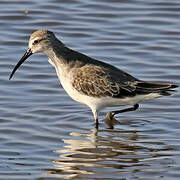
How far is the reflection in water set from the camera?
9883 millimetres

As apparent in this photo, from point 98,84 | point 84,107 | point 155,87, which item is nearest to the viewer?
point 155,87

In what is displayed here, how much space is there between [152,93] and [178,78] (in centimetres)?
251

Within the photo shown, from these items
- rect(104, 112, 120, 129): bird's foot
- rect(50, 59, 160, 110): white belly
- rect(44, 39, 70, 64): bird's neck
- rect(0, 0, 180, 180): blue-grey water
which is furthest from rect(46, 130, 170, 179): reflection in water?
rect(44, 39, 70, 64): bird's neck

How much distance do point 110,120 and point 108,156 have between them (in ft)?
5.81

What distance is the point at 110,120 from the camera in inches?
489

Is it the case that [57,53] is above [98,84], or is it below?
above

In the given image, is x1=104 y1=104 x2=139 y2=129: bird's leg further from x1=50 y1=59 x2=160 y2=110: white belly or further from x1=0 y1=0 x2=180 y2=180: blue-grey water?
x1=50 y1=59 x2=160 y2=110: white belly

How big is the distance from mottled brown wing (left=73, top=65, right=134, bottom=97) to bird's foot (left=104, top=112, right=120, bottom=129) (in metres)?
0.54

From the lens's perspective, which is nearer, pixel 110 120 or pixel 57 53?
pixel 57 53

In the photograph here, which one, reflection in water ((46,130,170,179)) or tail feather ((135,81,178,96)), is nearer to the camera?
reflection in water ((46,130,170,179))

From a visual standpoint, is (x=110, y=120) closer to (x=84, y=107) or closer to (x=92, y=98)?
(x=92, y=98)

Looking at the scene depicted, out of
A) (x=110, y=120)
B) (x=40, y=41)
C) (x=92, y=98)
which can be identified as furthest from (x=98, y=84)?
(x=40, y=41)

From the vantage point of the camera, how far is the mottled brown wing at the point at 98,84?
11984mm

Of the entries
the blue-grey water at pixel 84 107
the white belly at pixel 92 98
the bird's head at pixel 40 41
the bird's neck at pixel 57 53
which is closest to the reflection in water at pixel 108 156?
the blue-grey water at pixel 84 107
